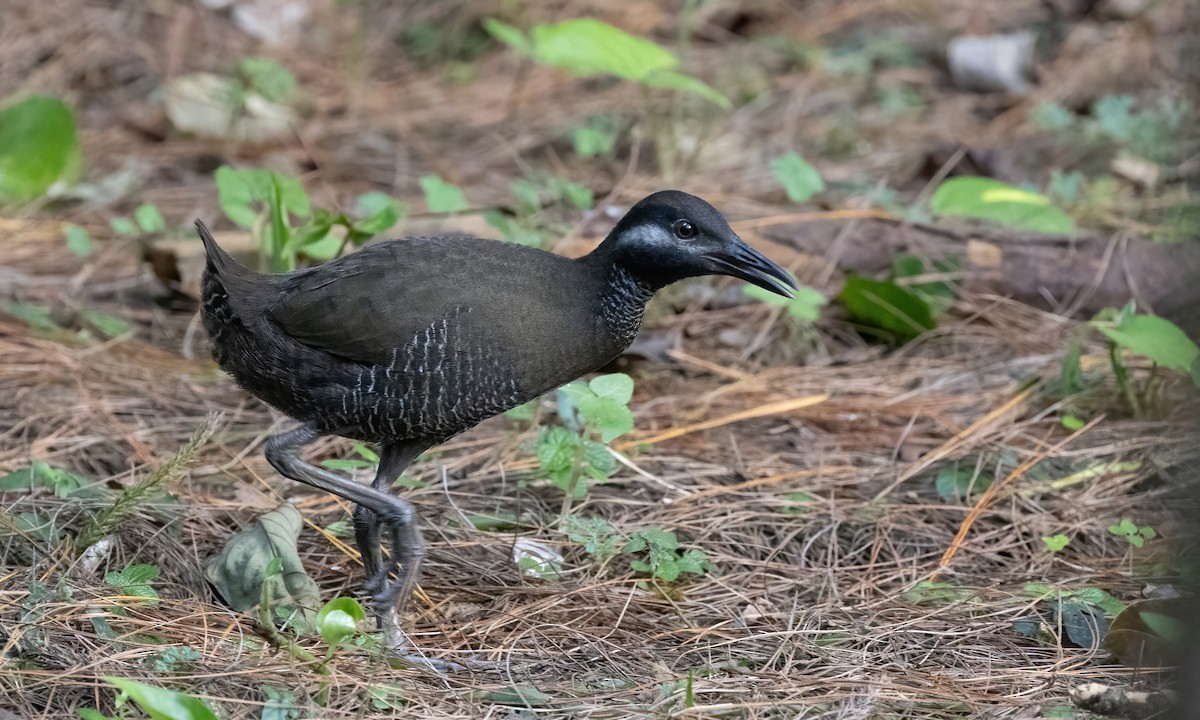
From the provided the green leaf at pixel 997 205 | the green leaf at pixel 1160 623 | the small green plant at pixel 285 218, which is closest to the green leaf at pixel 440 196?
the small green plant at pixel 285 218

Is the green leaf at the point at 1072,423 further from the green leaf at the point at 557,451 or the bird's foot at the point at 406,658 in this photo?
the bird's foot at the point at 406,658

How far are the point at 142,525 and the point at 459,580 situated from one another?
107 cm

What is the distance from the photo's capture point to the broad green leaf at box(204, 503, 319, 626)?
3889 millimetres

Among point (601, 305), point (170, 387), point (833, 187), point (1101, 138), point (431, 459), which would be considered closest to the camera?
point (601, 305)

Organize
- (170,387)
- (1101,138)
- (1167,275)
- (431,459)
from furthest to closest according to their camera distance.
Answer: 1. (1101,138)
2. (1167,275)
3. (170,387)
4. (431,459)

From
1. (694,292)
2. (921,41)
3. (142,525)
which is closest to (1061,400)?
(694,292)

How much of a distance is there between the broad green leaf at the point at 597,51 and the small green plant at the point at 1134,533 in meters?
3.01

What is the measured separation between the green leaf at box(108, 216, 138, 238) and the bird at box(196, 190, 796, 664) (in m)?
2.25

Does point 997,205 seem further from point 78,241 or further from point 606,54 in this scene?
point 78,241

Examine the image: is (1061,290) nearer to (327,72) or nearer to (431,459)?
(431,459)

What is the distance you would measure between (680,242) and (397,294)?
92 cm

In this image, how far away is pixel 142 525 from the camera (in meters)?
4.20

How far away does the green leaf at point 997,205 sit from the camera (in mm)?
5855

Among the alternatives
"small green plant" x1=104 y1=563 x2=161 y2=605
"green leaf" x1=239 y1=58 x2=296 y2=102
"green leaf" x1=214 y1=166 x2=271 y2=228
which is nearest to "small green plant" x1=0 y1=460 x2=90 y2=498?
"small green plant" x1=104 y1=563 x2=161 y2=605
